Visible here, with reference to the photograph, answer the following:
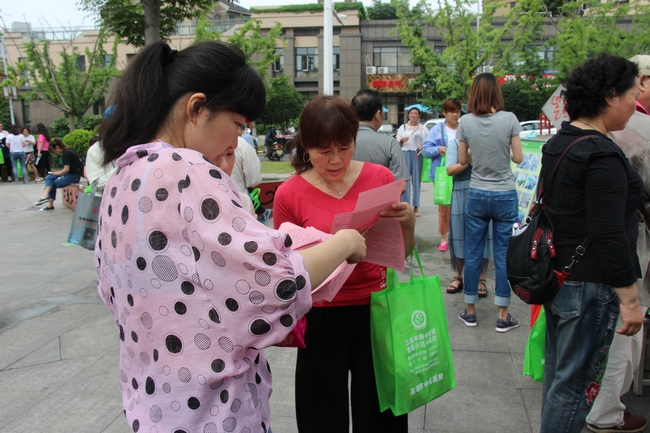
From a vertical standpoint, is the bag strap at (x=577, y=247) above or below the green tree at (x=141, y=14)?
below

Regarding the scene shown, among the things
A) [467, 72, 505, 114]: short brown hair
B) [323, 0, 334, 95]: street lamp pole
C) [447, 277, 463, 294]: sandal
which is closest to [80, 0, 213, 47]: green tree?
[323, 0, 334, 95]: street lamp pole

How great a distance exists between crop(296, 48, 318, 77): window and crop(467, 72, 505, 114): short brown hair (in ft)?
144

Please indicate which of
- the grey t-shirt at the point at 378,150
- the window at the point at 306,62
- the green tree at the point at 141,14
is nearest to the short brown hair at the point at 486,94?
the grey t-shirt at the point at 378,150

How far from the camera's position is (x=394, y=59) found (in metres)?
44.7

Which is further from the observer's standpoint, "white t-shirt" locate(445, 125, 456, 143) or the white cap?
"white t-shirt" locate(445, 125, 456, 143)

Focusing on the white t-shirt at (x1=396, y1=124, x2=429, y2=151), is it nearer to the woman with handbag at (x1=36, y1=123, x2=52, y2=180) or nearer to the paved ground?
the paved ground

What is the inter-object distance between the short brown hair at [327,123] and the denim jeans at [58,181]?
32.3 feet

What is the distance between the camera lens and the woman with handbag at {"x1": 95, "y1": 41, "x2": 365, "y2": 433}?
3.84 ft

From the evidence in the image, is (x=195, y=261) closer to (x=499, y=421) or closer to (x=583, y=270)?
(x=583, y=270)

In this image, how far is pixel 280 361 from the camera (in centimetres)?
387

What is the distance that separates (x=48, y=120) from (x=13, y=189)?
35.4m

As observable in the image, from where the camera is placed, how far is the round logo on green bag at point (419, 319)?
2150 millimetres

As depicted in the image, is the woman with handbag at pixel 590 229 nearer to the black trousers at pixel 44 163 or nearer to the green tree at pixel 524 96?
the black trousers at pixel 44 163

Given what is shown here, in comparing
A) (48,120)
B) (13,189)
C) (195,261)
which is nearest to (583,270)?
(195,261)
